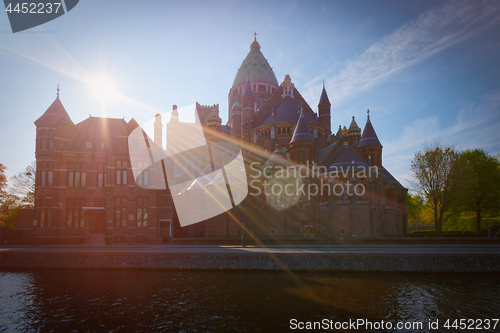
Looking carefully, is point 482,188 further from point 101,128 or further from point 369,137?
point 101,128

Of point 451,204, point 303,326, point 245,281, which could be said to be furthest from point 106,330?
point 451,204

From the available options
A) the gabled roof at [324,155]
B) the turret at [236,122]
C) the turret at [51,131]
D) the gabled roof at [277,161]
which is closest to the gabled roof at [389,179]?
the gabled roof at [324,155]

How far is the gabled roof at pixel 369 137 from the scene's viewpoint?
188 feet

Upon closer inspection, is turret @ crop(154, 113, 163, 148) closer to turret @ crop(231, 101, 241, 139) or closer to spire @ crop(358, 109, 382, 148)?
turret @ crop(231, 101, 241, 139)

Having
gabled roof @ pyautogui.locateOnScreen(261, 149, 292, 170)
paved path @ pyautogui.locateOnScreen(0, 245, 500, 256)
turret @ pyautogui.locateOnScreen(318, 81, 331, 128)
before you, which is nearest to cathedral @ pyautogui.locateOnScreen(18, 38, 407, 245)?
gabled roof @ pyautogui.locateOnScreen(261, 149, 292, 170)

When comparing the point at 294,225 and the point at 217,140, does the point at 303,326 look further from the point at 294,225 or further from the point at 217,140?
the point at 217,140

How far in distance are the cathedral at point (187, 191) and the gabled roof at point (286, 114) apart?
22.9 ft

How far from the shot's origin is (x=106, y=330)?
1591 cm

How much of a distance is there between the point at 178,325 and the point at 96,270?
656 inches

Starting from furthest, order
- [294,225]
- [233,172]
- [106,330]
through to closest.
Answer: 1. [233,172]
2. [294,225]
3. [106,330]

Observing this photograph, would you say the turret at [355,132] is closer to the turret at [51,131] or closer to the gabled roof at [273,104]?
the gabled roof at [273,104]

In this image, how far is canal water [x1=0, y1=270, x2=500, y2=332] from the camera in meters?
16.8

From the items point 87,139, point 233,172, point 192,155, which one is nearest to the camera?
point 87,139

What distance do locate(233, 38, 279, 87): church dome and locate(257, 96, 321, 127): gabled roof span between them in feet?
74.3
